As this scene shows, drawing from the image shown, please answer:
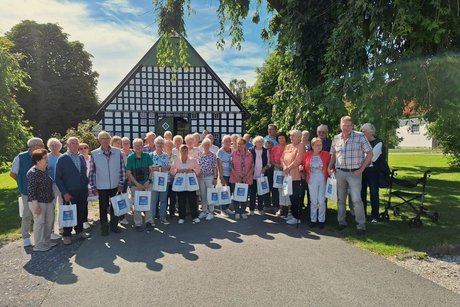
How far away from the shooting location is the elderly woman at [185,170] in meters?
7.50

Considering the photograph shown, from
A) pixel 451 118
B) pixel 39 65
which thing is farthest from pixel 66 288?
pixel 39 65

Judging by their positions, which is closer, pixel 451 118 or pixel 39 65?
pixel 451 118

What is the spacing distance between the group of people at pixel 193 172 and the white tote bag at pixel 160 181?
117mm

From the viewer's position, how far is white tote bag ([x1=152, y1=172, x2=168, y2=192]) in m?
7.25

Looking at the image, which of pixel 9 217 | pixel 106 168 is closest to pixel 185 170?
pixel 106 168

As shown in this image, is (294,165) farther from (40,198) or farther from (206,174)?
(40,198)

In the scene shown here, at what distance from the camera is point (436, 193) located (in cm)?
1124

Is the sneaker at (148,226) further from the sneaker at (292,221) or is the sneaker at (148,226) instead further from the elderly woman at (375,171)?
the elderly woman at (375,171)

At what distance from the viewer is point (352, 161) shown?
6.34 meters

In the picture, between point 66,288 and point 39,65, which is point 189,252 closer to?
point 66,288

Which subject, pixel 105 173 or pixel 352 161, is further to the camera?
pixel 105 173

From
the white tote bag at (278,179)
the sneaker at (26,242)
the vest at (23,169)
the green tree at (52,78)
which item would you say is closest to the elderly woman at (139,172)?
the vest at (23,169)

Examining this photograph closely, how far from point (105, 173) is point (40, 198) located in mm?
1169

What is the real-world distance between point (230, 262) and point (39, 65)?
114 feet
